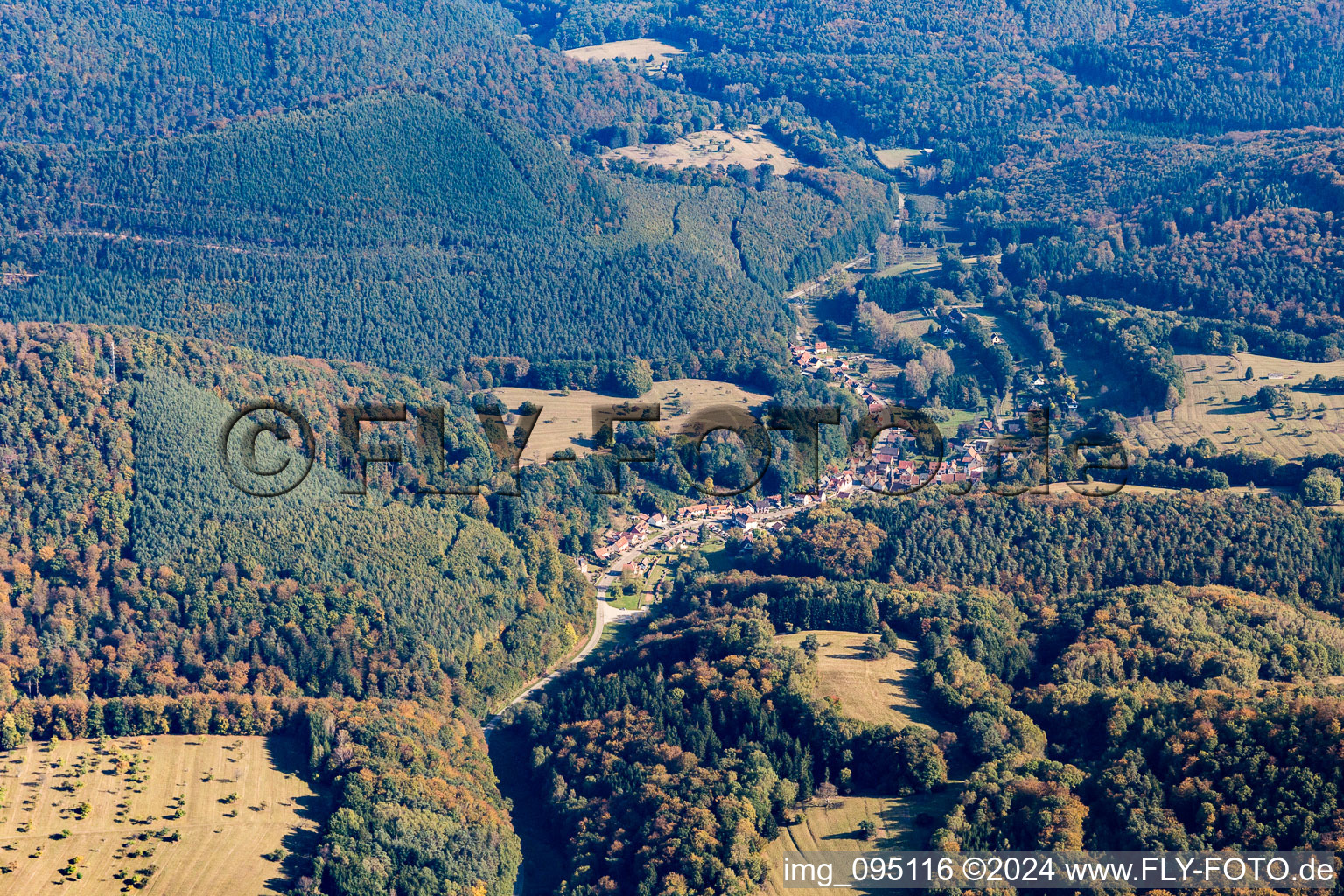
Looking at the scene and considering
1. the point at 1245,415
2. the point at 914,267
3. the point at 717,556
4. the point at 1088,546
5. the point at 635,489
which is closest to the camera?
the point at 1088,546

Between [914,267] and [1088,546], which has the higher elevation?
[914,267]

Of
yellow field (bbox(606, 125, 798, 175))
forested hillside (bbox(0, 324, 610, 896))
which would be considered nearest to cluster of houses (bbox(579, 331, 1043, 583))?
forested hillside (bbox(0, 324, 610, 896))

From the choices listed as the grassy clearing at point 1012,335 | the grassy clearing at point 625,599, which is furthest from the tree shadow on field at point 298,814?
the grassy clearing at point 1012,335

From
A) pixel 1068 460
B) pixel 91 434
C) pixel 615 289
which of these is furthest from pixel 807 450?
pixel 91 434

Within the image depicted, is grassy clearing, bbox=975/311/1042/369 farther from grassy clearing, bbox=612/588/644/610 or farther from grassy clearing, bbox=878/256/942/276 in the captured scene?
grassy clearing, bbox=612/588/644/610

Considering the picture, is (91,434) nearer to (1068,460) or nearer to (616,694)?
(616,694)

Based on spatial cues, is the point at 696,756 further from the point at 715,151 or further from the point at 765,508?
the point at 715,151

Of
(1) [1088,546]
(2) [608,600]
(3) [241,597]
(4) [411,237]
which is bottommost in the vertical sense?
(2) [608,600]

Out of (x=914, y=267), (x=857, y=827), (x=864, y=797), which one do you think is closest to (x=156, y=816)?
(x=857, y=827)
